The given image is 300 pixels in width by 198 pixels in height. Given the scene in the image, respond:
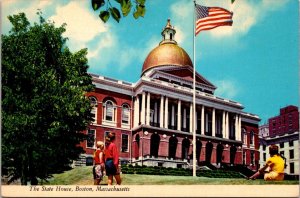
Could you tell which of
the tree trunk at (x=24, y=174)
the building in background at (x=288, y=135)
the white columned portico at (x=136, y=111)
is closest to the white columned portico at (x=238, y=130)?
the white columned portico at (x=136, y=111)

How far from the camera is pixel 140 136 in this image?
25078 millimetres

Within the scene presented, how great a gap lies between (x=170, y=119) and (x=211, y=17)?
13.9m

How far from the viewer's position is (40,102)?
14.8 m

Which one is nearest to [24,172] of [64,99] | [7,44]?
[64,99]

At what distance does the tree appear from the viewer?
47.4 feet

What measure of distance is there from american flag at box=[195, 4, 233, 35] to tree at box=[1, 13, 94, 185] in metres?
4.66

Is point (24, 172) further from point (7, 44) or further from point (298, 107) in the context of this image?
point (298, 107)

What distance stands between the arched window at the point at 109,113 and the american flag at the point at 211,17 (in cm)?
884

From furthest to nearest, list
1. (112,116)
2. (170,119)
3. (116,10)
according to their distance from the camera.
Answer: (170,119) < (112,116) < (116,10)

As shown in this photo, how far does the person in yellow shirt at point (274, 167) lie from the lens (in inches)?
539

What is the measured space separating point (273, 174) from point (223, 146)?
15.0 metres

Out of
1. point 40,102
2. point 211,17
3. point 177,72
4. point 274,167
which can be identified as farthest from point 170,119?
point 274,167

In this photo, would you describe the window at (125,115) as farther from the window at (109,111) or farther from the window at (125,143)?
the window at (125,143)

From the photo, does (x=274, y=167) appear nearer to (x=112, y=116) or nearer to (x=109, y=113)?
(x=112, y=116)
